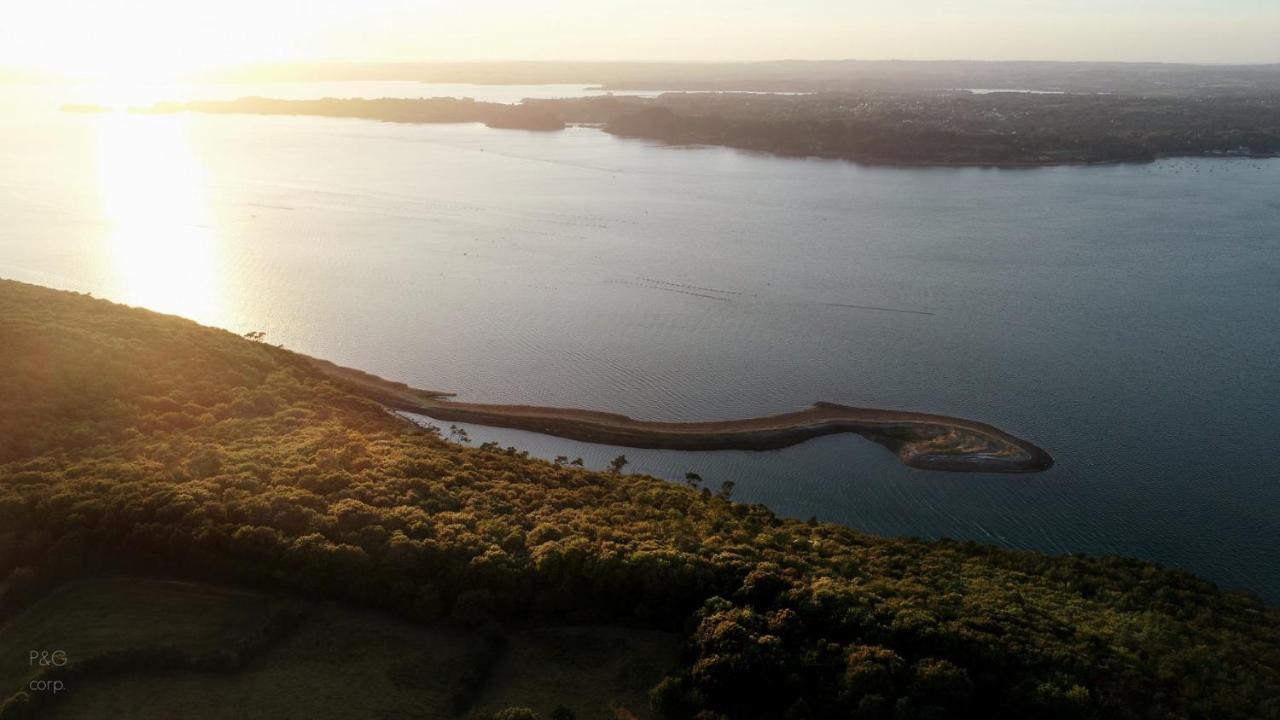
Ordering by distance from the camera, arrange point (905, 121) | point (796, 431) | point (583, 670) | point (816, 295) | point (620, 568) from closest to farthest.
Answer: point (583, 670) → point (620, 568) → point (796, 431) → point (816, 295) → point (905, 121)

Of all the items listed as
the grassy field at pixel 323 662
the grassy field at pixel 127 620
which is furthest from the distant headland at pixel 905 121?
the grassy field at pixel 127 620

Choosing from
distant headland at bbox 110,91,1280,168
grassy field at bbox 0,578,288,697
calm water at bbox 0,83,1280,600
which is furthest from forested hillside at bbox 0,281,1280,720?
distant headland at bbox 110,91,1280,168

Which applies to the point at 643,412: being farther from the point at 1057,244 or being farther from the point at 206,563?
the point at 1057,244

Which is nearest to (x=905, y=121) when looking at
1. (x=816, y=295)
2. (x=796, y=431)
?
(x=816, y=295)

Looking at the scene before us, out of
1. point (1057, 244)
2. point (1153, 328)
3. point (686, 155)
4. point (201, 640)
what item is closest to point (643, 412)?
point (201, 640)

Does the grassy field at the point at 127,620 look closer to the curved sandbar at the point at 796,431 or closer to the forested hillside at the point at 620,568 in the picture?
the forested hillside at the point at 620,568

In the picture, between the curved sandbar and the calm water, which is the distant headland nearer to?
the calm water

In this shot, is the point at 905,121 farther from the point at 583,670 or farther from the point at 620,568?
the point at 583,670
